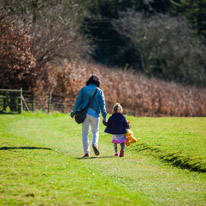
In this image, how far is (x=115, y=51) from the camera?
196ft

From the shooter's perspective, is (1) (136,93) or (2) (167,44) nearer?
(1) (136,93)

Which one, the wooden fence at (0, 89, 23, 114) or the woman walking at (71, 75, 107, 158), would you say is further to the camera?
the wooden fence at (0, 89, 23, 114)

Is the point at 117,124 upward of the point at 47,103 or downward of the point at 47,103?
upward

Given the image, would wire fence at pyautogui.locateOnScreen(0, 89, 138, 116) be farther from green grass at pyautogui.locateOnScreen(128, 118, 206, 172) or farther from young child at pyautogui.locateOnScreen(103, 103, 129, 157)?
young child at pyautogui.locateOnScreen(103, 103, 129, 157)

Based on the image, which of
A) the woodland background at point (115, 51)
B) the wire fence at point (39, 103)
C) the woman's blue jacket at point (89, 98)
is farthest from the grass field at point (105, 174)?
the woodland background at point (115, 51)

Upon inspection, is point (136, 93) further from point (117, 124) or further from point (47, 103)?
point (117, 124)

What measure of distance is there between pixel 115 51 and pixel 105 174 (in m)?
52.0

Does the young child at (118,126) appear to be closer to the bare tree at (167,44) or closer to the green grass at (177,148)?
the green grass at (177,148)

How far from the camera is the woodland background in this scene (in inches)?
1168

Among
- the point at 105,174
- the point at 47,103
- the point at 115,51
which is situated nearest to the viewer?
the point at 105,174

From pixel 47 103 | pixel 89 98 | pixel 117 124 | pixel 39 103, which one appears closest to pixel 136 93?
pixel 47 103

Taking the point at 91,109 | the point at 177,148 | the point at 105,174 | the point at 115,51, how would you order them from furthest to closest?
the point at 115,51 → the point at 177,148 → the point at 91,109 → the point at 105,174

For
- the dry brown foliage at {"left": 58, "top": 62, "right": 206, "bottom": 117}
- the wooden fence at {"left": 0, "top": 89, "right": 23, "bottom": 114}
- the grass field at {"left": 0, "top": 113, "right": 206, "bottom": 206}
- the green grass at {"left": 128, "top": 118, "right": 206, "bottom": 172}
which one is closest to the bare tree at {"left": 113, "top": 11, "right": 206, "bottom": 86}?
the dry brown foliage at {"left": 58, "top": 62, "right": 206, "bottom": 117}

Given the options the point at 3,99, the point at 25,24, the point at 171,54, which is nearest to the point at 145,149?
the point at 3,99
